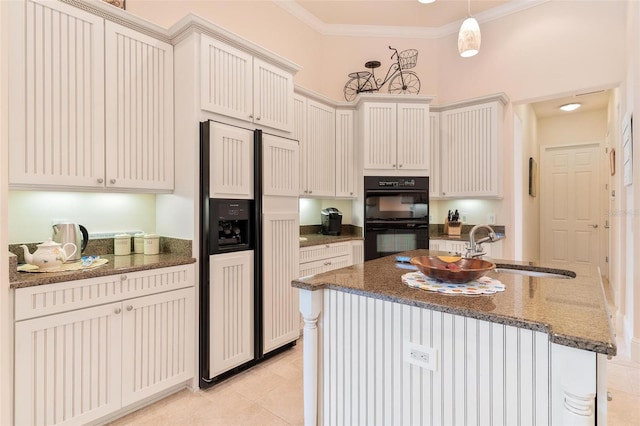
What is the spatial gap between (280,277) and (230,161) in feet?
3.38

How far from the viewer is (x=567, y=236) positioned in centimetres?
585

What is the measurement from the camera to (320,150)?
3.67 m

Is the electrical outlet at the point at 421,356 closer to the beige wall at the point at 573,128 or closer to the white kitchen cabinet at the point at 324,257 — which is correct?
the white kitchen cabinet at the point at 324,257

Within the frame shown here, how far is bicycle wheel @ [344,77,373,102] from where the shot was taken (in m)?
4.15

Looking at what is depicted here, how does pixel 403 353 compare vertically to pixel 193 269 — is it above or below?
below

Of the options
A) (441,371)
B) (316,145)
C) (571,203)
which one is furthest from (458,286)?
(571,203)

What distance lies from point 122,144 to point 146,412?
168 centimetres

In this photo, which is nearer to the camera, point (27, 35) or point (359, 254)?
point (27, 35)

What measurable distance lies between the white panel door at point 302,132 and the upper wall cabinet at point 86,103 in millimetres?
1319

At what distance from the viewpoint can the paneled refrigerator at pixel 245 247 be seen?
2.22 metres

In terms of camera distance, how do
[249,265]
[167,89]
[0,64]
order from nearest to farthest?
1. [0,64]
2. [167,89]
3. [249,265]

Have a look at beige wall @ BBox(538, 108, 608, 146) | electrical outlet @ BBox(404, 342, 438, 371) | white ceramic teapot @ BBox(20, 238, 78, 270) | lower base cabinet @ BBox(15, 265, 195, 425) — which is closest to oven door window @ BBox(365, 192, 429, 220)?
lower base cabinet @ BBox(15, 265, 195, 425)

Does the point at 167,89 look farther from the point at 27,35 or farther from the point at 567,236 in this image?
the point at 567,236

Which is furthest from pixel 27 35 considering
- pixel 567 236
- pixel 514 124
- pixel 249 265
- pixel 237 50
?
pixel 567 236
